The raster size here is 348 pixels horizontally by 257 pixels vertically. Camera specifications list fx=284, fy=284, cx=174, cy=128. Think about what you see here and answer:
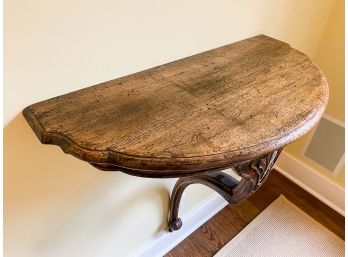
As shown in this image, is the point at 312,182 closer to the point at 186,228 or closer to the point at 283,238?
the point at 283,238

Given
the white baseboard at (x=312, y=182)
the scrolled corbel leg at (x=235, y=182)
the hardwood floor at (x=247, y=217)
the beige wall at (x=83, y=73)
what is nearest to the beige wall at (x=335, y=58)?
the white baseboard at (x=312, y=182)

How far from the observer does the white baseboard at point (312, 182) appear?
1.57 metres

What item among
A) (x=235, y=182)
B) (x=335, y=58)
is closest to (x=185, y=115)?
(x=235, y=182)

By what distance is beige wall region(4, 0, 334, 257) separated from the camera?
0.55m

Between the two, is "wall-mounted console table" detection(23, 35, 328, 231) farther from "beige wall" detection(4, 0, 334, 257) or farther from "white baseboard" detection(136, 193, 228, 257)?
"white baseboard" detection(136, 193, 228, 257)

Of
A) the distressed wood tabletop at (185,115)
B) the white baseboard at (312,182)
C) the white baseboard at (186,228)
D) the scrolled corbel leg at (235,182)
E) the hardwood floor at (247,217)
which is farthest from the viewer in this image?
the white baseboard at (312,182)

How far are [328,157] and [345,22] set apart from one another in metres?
0.69

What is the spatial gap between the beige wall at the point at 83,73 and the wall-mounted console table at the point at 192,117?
0.16ft

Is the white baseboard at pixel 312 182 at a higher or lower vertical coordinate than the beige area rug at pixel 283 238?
higher

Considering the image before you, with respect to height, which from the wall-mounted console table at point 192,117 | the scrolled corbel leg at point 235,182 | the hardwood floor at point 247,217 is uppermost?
the wall-mounted console table at point 192,117

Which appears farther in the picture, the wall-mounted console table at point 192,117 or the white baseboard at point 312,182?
the white baseboard at point 312,182

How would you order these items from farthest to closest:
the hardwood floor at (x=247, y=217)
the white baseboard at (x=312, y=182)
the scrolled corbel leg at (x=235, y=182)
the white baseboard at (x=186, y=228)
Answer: the white baseboard at (x=312, y=182) < the hardwood floor at (x=247, y=217) < the white baseboard at (x=186, y=228) < the scrolled corbel leg at (x=235, y=182)

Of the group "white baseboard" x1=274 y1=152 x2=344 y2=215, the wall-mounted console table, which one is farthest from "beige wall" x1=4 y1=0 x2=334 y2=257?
"white baseboard" x1=274 y1=152 x2=344 y2=215

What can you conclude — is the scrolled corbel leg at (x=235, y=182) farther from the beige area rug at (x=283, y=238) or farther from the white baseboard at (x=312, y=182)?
the white baseboard at (x=312, y=182)
